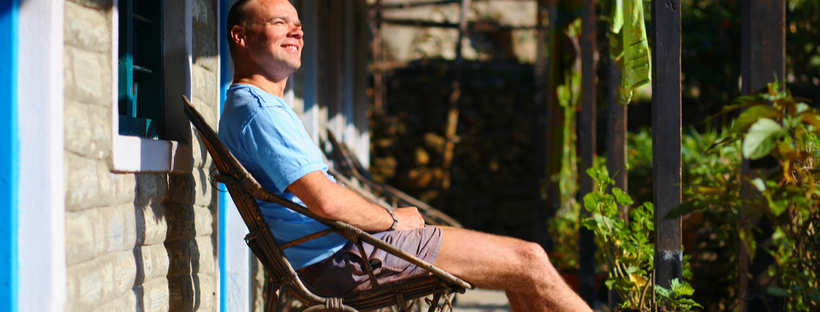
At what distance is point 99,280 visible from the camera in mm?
1462

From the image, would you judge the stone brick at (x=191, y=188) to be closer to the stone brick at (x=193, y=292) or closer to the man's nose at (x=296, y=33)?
→ the stone brick at (x=193, y=292)

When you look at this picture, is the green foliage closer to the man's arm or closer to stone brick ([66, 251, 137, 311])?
the man's arm

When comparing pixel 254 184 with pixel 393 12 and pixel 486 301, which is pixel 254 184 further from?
pixel 393 12

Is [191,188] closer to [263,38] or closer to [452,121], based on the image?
[263,38]

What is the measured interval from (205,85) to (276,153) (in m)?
0.66

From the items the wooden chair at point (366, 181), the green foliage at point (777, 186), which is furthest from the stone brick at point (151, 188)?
the wooden chair at point (366, 181)

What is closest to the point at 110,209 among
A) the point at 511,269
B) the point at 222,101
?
the point at 222,101

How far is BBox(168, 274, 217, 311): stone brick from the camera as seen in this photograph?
6.18 feet

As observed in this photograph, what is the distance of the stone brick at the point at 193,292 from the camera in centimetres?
188

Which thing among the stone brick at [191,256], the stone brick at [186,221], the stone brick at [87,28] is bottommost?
the stone brick at [191,256]

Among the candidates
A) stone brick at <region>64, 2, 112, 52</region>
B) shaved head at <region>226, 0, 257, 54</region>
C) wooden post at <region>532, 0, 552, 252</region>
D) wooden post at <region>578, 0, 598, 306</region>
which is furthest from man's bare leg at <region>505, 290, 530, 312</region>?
wooden post at <region>532, 0, 552, 252</region>

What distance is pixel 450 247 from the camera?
71.8 inches

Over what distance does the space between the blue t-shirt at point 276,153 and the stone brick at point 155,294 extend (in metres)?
0.36

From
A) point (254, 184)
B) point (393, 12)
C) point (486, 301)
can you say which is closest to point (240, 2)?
point (254, 184)
